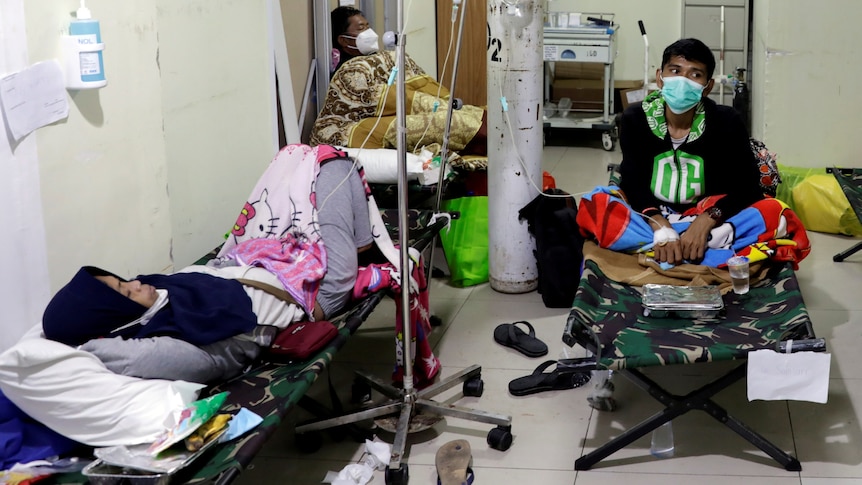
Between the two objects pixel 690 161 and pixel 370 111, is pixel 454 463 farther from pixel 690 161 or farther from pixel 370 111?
pixel 370 111

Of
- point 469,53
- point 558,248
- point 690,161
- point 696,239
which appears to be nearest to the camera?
point 696,239

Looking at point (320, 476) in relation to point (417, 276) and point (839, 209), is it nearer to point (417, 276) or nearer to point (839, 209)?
point (417, 276)

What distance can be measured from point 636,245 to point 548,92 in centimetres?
431

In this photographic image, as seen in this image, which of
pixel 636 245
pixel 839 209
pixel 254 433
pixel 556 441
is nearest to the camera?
pixel 254 433

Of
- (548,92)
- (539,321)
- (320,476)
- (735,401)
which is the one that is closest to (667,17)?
(548,92)

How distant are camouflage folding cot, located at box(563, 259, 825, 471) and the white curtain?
157cm

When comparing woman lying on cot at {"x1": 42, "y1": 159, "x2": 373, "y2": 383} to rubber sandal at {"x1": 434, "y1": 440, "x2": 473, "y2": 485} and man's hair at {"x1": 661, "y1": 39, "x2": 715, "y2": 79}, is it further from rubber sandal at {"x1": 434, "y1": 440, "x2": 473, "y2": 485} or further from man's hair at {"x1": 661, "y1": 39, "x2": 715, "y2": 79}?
man's hair at {"x1": 661, "y1": 39, "x2": 715, "y2": 79}

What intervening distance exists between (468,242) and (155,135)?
1.80 meters

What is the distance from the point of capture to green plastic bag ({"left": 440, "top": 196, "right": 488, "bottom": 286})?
4734 mm

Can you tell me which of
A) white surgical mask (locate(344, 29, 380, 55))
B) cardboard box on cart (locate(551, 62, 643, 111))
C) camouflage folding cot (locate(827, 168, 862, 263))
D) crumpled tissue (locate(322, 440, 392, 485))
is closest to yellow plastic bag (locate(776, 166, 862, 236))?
camouflage folding cot (locate(827, 168, 862, 263))

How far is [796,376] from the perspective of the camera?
2910 millimetres

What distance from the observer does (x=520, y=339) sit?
396 centimetres

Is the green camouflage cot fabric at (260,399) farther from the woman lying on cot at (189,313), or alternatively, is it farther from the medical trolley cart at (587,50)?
the medical trolley cart at (587,50)

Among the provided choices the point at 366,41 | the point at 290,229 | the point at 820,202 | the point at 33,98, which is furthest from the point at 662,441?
the point at 366,41
